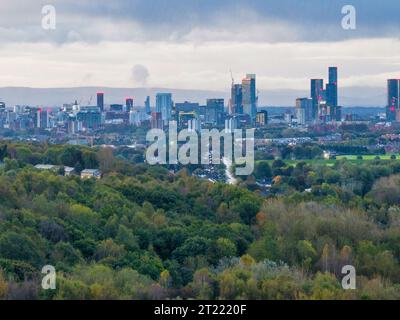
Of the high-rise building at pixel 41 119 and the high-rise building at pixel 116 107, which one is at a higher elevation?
the high-rise building at pixel 116 107

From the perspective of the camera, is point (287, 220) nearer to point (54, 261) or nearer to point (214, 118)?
point (54, 261)
